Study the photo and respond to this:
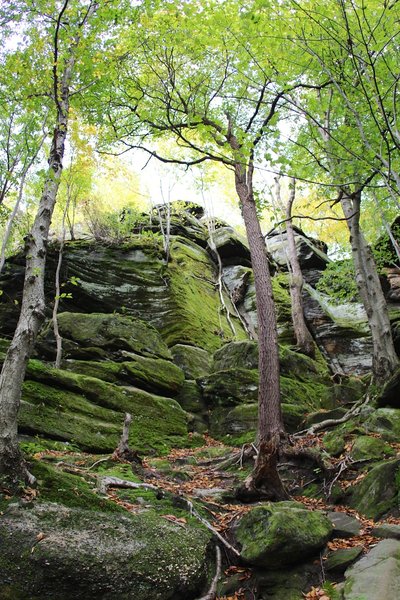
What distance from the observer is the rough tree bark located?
4.19 meters

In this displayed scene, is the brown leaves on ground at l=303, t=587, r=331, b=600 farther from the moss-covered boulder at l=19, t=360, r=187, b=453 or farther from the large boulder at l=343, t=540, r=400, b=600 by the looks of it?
the moss-covered boulder at l=19, t=360, r=187, b=453

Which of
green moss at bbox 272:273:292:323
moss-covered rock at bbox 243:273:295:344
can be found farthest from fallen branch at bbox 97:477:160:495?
green moss at bbox 272:273:292:323

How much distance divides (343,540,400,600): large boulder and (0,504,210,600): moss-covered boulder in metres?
1.40

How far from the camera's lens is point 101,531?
12.3ft

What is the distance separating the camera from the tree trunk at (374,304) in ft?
31.9

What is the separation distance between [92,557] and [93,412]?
6.34 metres

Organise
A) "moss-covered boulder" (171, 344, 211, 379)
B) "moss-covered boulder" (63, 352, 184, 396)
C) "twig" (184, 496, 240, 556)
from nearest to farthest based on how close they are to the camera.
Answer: "twig" (184, 496, 240, 556)
"moss-covered boulder" (63, 352, 184, 396)
"moss-covered boulder" (171, 344, 211, 379)

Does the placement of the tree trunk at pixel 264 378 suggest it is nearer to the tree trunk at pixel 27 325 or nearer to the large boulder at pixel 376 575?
the large boulder at pixel 376 575

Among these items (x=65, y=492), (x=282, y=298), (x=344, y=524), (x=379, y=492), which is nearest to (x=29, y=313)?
(x=65, y=492)

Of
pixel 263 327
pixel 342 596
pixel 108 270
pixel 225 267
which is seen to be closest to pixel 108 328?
pixel 108 270

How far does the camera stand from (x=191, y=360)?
14039mm

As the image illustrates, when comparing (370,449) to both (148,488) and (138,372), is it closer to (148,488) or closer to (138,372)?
(148,488)

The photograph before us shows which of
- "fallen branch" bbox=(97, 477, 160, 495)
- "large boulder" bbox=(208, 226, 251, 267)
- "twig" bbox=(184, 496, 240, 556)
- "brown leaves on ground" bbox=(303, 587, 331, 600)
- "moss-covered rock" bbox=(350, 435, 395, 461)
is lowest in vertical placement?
"brown leaves on ground" bbox=(303, 587, 331, 600)

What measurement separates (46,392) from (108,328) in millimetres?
3945
